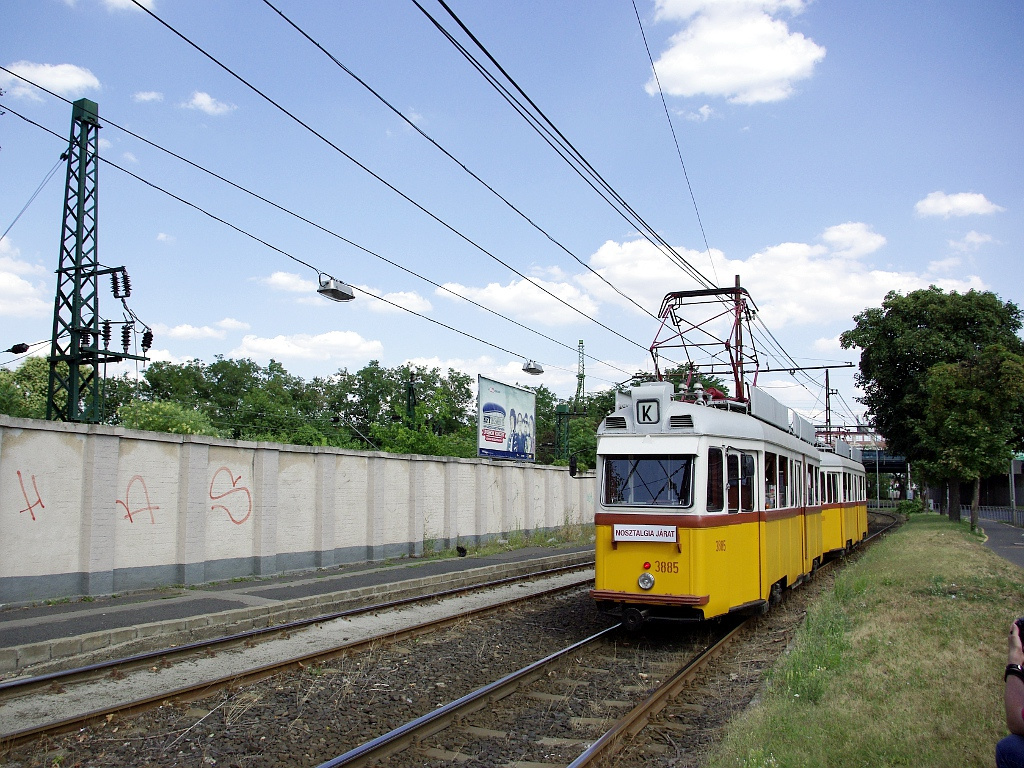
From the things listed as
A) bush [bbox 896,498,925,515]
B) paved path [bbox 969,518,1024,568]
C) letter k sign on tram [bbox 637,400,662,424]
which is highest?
letter k sign on tram [bbox 637,400,662,424]

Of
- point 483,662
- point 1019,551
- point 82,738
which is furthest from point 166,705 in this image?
point 1019,551

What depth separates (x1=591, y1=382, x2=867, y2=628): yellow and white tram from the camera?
9359 mm

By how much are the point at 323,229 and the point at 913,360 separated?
33894mm

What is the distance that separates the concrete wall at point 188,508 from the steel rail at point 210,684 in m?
5.37

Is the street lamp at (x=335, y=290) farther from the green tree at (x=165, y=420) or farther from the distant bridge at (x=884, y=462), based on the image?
the distant bridge at (x=884, y=462)

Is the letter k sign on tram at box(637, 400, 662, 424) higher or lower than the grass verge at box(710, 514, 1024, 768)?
higher

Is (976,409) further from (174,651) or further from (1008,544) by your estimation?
(174,651)

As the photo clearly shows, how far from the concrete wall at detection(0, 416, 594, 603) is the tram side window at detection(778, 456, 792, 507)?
9965mm

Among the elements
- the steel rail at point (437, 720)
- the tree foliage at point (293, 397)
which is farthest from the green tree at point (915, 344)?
the steel rail at point (437, 720)

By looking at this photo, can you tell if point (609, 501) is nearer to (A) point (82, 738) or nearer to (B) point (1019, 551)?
(A) point (82, 738)

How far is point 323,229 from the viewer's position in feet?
42.0

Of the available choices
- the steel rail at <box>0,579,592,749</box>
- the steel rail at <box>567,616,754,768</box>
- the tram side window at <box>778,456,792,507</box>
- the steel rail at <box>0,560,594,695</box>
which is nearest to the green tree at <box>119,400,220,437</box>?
the steel rail at <box>0,560,594,695</box>

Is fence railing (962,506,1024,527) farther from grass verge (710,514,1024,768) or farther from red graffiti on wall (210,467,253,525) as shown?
red graffiti on wall (210,467,253,525)

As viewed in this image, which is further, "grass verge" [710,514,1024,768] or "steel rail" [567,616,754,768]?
"steel rail" [567,616,754,768]
